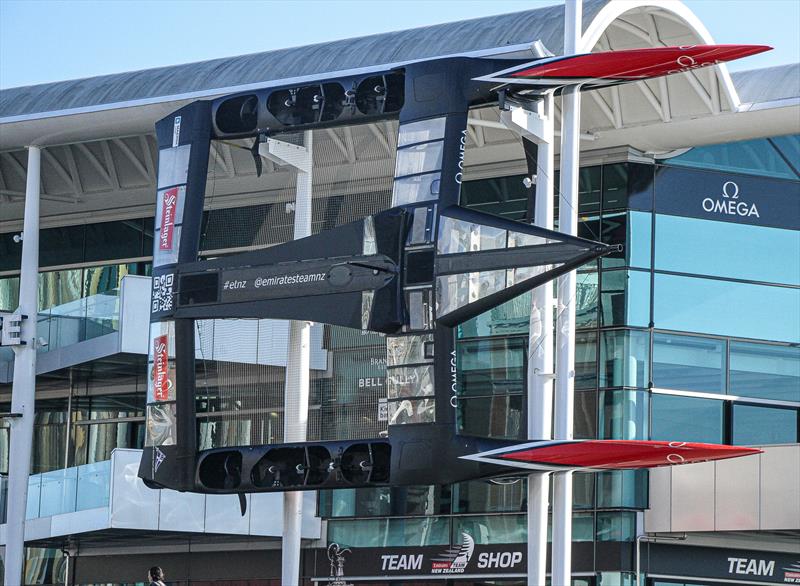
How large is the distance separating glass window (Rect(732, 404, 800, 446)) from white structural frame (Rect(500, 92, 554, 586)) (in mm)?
7361

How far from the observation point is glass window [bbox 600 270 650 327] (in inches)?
1009

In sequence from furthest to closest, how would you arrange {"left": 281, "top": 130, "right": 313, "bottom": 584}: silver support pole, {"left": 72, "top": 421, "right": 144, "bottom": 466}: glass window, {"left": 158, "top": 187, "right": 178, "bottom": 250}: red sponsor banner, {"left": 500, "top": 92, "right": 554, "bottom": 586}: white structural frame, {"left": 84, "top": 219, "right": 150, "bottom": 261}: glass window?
{"left": 72, "top": 421, "right": 144, "bottom": 466}: glass window < {"left": 84, "top": 219, "right": 150, "bottom": 261}: glass window < {"left": 158, "top": 187, "right": 178, "bottom": 250}: red sponsor banner < {"left": 281, "top": 130, "right": 313, "bottom": 584}: silver support pole < {"left": 500, "top": 92, "right": 554, "bottom": 586}: white structural frame

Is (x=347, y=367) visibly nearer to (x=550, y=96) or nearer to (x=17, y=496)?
(x=550, y=96)

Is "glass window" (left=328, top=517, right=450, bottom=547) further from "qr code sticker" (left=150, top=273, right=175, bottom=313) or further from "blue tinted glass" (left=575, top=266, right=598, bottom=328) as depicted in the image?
"qr code sticker" (left=150, top=273, right=175, bottom=313)

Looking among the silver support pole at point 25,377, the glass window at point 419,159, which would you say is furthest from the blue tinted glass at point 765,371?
the silver support pole at point 25,377

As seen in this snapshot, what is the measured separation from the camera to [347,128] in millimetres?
19406

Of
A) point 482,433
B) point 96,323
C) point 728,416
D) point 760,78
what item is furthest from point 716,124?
point 96,323

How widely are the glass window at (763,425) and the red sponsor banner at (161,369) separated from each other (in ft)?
33.5

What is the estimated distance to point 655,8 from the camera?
24.0 metres

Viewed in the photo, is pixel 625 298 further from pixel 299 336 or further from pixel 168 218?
pixel 168 218

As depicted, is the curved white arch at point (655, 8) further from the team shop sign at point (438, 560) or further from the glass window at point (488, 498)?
the team shop sign at point (438, 560)

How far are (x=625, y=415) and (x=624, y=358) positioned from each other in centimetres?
91

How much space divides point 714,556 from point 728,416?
2.25 m

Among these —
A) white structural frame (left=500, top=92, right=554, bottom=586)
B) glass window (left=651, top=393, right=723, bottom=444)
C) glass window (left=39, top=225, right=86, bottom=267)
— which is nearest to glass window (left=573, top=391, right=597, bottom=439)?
glass window (left=651, top=393, right=723, bottom=444)
